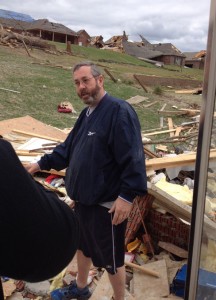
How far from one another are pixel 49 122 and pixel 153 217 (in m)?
7.18

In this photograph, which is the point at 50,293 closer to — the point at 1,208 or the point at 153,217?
the point at 153,217

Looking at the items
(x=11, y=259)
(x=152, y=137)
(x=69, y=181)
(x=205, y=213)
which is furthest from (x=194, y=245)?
(x=152, y=137)

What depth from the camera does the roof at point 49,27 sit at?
179 ft

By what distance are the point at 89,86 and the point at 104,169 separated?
632 mm

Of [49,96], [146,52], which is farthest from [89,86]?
[146,52]

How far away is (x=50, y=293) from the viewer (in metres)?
3.38

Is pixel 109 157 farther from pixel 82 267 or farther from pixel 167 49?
pixel 167 49

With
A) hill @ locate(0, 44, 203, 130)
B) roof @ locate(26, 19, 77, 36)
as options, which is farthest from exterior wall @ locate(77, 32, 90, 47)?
hill @ locate(0, 44, 203, 130)

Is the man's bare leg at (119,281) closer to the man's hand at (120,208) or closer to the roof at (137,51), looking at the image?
the man's hand at (120,208)

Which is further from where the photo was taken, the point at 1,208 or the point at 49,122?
the point at 49,122

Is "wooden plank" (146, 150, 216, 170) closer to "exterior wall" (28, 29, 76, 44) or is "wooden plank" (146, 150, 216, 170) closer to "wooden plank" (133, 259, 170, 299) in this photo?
"wooden plank" (133, 259, 170, 299)

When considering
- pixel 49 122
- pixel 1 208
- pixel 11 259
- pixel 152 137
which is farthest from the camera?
pixel 49 122

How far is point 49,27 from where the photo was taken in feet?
179

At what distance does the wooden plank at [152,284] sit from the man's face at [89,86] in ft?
6.28
